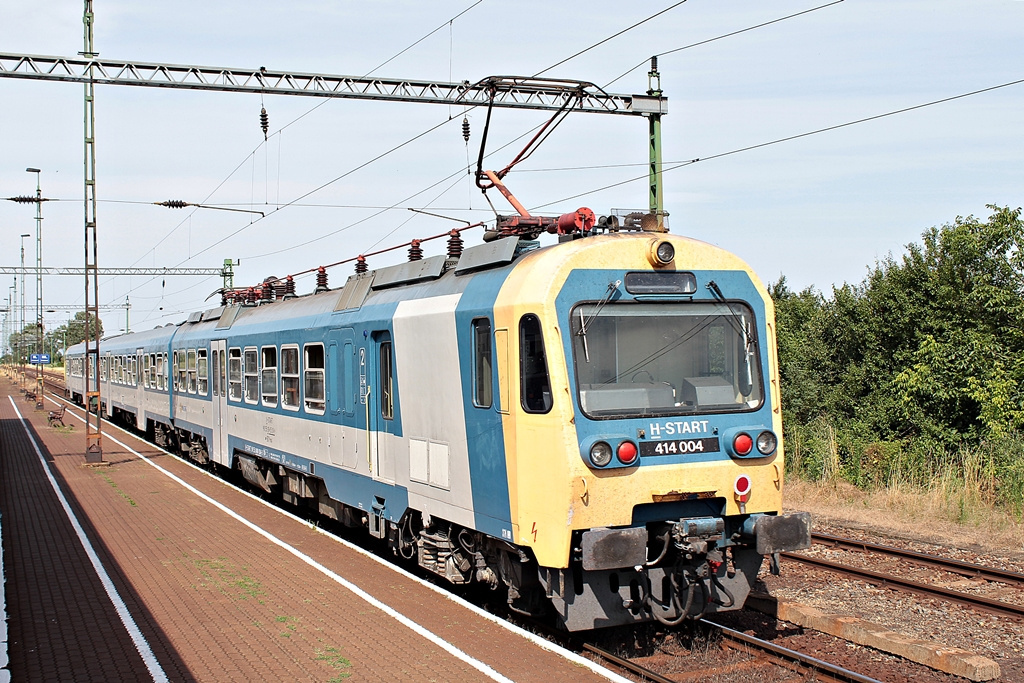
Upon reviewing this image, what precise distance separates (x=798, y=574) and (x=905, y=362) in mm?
13132

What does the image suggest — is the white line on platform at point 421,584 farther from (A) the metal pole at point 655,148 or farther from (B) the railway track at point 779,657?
(A) the metal pole at point 655,148

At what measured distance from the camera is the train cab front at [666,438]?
7047 millimetres

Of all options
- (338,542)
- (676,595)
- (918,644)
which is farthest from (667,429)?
(338,542)

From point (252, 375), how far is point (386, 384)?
6245mm

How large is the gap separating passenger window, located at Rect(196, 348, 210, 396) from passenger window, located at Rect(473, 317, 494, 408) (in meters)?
12.1

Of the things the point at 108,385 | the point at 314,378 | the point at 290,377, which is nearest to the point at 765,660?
the point at 314,378

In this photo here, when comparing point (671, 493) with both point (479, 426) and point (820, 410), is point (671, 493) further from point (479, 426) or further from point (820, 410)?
point (820, 410)

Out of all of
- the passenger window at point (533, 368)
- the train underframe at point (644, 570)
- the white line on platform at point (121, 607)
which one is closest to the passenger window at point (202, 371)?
the white line on platform at point (121, 607)

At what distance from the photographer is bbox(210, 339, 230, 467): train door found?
17.6 meters

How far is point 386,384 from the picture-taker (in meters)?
10.0

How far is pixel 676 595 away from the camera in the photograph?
743 centimetres

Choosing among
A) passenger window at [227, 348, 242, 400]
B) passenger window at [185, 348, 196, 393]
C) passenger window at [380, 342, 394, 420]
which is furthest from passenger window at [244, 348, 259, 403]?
passenger window at [380, 342, 394, 420]

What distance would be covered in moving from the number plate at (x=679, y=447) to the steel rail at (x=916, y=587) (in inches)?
148

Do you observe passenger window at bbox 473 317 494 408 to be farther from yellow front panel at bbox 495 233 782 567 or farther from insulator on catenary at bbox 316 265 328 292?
insulator on catenary at bbox 316 265 328 292
